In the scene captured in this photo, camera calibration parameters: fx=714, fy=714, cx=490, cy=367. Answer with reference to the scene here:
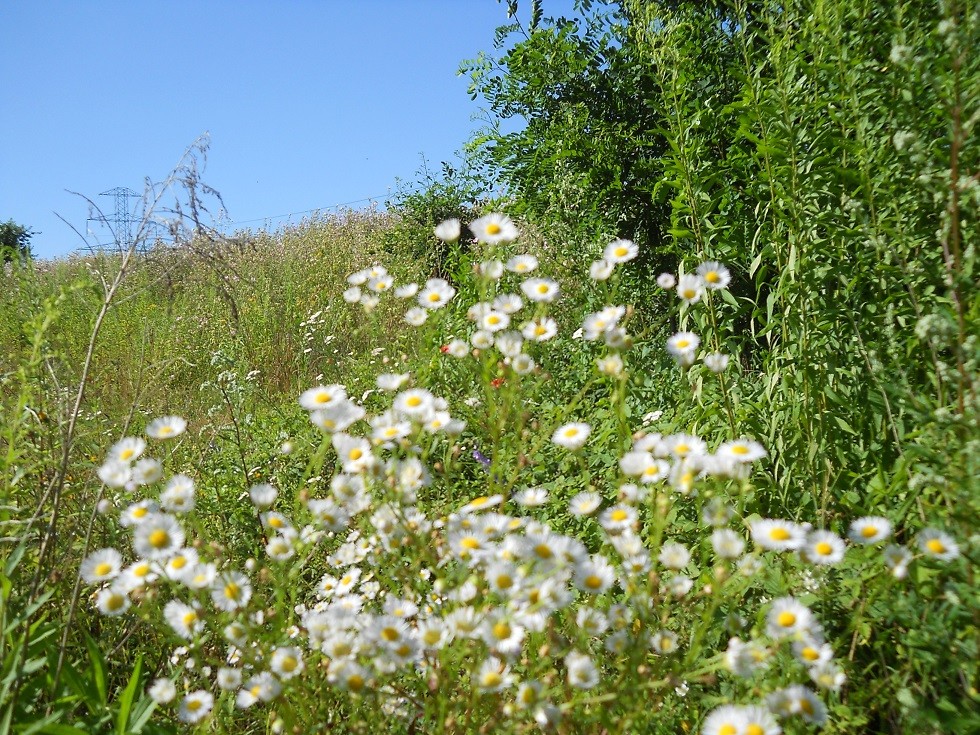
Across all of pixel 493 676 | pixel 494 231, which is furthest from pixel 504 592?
pixel 494 231

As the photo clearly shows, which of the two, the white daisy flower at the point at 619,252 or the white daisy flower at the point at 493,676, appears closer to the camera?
the white daisy flower at the point at 493,676

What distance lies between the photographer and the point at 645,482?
1312 mm

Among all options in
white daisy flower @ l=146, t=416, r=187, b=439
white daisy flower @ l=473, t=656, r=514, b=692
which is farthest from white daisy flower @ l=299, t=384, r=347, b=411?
white daisy flower @ l=473, t=656, r=514, b=692

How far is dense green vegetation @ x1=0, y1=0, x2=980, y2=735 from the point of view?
45.1 inches

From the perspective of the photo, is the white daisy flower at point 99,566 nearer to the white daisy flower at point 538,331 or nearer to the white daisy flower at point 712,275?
the white daisy flower at point 538,331

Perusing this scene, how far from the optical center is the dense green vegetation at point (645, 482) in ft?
3.76

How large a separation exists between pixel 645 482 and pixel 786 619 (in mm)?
343

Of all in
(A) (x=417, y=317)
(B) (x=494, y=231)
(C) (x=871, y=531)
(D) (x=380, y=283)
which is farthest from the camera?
(A) (x=417, y=317)

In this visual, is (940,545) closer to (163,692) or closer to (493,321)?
(493,321)

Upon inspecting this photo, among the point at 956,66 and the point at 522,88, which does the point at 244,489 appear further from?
the point at 522,88

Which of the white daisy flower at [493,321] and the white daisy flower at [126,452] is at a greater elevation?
the white daisy flower at [493,321]

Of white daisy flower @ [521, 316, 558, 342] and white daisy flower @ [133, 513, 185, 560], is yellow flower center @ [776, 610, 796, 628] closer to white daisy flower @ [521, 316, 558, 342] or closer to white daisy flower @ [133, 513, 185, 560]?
white daisy flower @ [521, 316, 558, 342]

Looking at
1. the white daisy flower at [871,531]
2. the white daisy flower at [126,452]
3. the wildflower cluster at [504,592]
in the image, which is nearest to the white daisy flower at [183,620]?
the wildflower cluster at [504,592]

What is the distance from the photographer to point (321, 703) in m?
1.25
